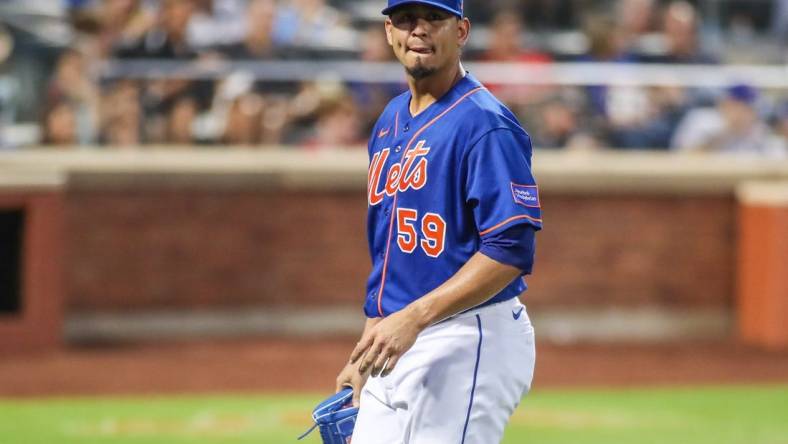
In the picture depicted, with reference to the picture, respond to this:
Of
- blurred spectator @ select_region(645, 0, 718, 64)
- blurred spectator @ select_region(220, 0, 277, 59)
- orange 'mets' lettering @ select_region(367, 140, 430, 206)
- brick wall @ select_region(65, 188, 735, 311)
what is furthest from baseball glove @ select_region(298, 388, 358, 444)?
blurred spectator @ select_region(645, 0, 718, 64)

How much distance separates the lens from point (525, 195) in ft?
12.0

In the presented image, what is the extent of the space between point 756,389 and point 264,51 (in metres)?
5.54

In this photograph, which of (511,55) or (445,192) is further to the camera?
(511,55)

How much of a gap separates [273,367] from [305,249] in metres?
1.75

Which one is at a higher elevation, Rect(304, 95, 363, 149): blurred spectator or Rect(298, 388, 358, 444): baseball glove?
Rect(298, 388, 358, 444): baseball glove

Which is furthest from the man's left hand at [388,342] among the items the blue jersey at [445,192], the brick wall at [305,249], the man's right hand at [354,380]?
the brick wall at [305,249]

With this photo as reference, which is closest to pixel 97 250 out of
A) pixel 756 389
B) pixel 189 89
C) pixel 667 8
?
pixel 189 89

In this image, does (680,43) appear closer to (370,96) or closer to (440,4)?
(370,96)

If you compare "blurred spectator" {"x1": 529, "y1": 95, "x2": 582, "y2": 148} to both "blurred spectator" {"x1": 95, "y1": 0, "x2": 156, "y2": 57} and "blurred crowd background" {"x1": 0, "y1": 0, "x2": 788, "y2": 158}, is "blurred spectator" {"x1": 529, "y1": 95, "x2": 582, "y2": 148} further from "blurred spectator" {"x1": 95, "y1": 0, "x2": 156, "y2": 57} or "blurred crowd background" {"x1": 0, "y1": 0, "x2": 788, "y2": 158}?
"blurred spectator" {"x1": 95, "y1": 0, "x2": 156, "y2": 57}

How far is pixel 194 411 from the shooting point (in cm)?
957

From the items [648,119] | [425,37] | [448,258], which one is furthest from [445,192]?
[648,119]

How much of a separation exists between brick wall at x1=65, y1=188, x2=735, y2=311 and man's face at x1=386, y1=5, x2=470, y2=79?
8.96 metres

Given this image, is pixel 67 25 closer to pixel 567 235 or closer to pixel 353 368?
pixel 567 235

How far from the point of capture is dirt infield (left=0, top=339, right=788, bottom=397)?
10617 millimetres
